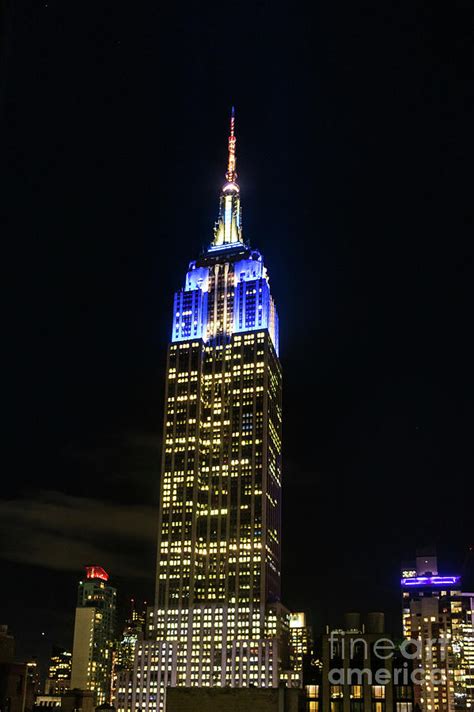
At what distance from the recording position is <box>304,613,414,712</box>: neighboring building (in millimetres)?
56000

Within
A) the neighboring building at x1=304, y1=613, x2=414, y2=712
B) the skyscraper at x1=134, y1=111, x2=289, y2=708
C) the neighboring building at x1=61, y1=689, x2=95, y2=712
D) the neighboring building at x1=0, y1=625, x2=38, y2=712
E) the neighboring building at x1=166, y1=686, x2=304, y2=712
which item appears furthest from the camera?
the skyscraper at x1=134, y1=111, x2=289, y2=708

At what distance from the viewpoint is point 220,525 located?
595 ft

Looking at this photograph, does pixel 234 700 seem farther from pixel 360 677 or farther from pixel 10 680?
pixel 10 680

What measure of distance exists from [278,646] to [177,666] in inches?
869

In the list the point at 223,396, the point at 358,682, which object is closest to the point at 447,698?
the point at 223,396

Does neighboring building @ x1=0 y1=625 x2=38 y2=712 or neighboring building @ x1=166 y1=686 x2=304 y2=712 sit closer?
neighboring building @ x1=166 y1=686 x2=304 y2=712

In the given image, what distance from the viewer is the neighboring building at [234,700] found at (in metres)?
53.3

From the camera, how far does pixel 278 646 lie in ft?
547

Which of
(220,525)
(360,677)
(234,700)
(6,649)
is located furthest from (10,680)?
(220,525)

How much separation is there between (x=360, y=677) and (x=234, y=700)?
30.3ft

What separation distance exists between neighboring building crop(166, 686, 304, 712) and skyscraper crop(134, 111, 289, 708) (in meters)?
115

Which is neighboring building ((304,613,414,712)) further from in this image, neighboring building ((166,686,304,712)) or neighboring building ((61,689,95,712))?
neighboring building ((61,689,95,712))

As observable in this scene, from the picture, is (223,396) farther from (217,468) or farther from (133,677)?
(133,677)

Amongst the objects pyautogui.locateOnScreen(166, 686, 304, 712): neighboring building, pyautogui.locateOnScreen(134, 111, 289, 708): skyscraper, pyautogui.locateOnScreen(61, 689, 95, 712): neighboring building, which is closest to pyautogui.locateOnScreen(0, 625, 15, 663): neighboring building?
pyautogui.locateOnScreen(61, 689, 95, 712): neighboring building
